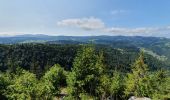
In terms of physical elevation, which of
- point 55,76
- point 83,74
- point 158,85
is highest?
point 83,74

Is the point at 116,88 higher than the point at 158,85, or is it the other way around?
the point at 158,85

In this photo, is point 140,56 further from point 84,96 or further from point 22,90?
point 22,90

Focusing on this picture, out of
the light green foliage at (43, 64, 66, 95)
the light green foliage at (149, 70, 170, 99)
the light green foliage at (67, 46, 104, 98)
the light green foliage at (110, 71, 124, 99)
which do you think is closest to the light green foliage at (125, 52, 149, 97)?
the light green foliage at (110, 71, 124, 99)

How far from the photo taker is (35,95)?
45125 mm

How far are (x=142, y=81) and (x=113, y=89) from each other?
11.3 m

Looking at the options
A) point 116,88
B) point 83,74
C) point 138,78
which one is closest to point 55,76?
point 116,88

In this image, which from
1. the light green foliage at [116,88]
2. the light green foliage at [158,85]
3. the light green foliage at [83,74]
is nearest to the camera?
the light green foliage at [83,74]

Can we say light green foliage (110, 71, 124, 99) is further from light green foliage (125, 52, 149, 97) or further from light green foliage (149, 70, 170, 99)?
light green foliage (149, 70, 170, 99)

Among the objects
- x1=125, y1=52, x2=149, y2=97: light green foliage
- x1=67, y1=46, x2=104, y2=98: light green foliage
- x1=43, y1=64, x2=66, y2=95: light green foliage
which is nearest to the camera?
x1=67, y1=46, x2=104, y2=98: light green foliage

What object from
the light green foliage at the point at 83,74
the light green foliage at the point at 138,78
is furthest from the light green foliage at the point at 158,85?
the light green foliage at the point at 83,74

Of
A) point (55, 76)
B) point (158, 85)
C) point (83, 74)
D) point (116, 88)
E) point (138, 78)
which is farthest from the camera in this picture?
point (55, 76)

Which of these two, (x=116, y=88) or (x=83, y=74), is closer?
(x=83, y=74)

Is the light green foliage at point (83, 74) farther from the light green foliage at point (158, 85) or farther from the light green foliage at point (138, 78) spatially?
the light green foliage at point (138, 78)

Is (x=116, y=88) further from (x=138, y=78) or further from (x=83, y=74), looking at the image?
(x=83, y=74)
